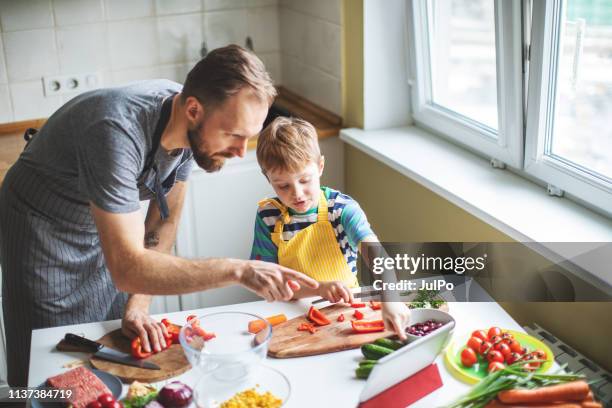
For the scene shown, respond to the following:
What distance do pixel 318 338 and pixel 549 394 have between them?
20.7 inches

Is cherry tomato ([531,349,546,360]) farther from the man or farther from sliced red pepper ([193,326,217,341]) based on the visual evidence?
sliced red pepper ([193,326,217,341])

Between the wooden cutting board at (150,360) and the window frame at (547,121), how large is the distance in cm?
120

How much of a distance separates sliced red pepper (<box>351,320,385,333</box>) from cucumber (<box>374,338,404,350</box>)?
7 cm

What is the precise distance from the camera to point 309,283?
5.37ft

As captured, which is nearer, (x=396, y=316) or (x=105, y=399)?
(x=105, y=399)

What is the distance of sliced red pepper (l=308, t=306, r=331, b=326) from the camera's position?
1784 millimetres

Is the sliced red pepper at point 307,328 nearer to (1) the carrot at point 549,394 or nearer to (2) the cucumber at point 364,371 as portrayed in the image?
(2) the cucumber at point 364,371

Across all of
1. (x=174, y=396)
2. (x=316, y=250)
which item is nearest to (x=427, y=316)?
(x=316, y=250)

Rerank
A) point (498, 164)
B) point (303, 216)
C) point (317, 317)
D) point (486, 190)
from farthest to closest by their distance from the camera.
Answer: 1. point (498, 164)
2. point (486, 190)
3. point (303, 216)
4. point (317, 317)

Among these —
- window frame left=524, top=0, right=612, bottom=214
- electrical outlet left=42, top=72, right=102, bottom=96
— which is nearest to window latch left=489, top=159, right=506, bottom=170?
window frame left=524, top=0, right=612, bottom=214

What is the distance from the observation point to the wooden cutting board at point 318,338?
168 centimetres

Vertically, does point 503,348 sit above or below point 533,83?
below

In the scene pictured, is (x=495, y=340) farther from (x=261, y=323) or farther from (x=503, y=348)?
(x=261, y=323)

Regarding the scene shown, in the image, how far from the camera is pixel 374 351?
163cm
